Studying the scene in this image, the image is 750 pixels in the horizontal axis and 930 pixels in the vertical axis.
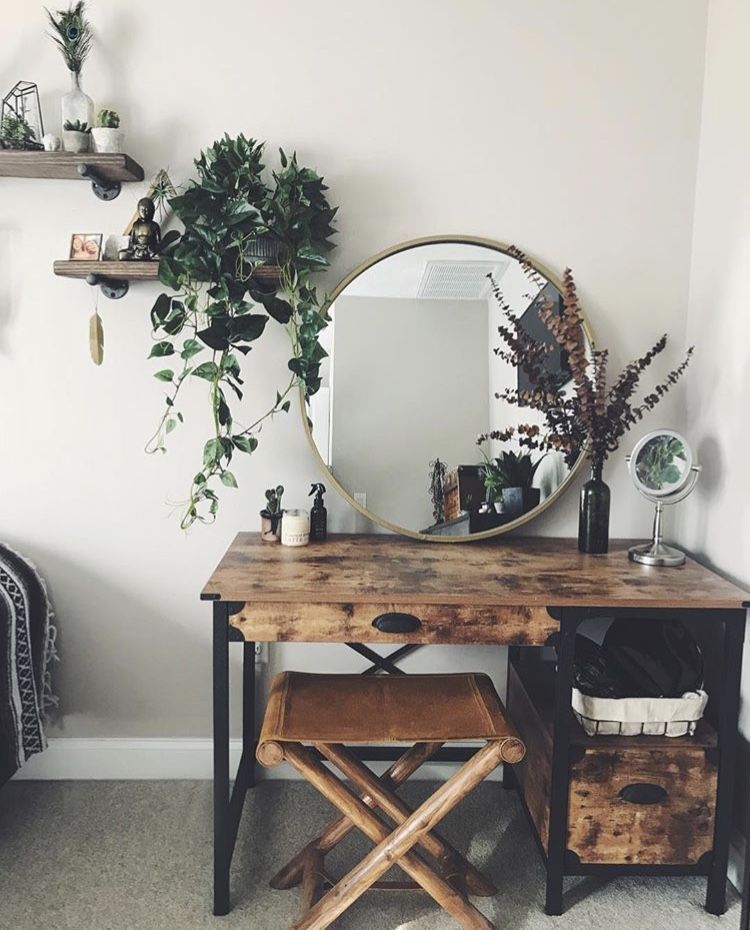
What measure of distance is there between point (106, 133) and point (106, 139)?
0.05 ft

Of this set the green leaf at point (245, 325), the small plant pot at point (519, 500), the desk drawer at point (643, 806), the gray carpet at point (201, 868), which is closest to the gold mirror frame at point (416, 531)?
the small plant pot at point (519, 500)

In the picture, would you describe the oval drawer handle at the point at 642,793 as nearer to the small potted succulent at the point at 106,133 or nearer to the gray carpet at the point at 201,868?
the gray carpet at the point at 201,868

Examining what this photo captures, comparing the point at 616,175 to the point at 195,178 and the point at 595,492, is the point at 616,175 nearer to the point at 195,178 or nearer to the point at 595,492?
the point at 595,492

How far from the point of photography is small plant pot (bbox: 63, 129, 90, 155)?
2.08 m

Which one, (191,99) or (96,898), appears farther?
(191,99)

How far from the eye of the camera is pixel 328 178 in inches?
88.4

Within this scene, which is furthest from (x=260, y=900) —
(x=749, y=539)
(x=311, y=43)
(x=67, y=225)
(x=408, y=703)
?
(x=311, y=43)

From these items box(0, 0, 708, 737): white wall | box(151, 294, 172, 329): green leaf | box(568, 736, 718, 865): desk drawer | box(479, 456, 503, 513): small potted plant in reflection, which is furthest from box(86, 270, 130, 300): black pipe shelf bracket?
box(568, 736, 718, 865): desk drawer

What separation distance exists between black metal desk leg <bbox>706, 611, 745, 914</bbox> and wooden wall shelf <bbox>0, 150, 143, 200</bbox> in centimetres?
191

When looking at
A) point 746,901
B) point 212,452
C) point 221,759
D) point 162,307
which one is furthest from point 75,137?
point 746,901

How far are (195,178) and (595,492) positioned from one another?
1427 millimetres

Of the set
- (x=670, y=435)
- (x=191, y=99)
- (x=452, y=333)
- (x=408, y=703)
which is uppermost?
(x=191, y=99)

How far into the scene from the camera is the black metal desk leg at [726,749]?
1.82 meters

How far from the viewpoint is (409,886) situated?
188cm
